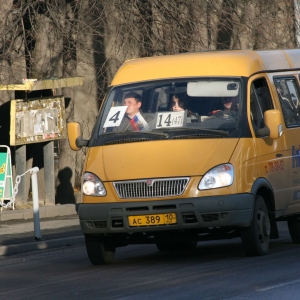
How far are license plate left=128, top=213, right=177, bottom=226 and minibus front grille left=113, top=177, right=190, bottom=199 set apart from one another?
21cm

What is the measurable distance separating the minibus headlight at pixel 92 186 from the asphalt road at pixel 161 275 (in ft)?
2.72

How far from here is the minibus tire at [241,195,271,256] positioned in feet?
33.3

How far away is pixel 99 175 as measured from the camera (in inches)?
400

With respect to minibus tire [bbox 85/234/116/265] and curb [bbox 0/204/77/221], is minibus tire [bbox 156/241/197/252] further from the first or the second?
curb [bbox 0/204/77/221]

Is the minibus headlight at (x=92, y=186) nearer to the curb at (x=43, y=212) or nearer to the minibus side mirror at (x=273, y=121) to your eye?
the minibus side mirror at (x=273, y=121)

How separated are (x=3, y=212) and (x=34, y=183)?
3.75m

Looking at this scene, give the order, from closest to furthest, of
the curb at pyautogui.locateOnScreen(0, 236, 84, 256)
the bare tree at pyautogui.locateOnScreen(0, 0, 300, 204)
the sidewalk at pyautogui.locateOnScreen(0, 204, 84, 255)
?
the curb at pyautogui.locateOnScreen(0, 236, 84, 256), the sidewalk at pyautogui.locateOnScreen(0, 204, 84, 255), the bare tree at pyautogui.locateOnScreen(0, 0, 300, 204)

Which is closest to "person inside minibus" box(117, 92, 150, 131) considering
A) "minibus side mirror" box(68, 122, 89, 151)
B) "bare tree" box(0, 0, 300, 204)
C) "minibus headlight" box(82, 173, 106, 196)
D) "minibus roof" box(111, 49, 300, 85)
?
"minibus roof" box(111, 49, 300, 85)

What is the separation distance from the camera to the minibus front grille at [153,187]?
9828 millimetres

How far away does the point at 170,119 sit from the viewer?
10484 millimetres

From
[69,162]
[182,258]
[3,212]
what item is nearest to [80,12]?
[69,162]

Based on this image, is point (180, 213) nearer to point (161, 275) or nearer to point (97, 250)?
point (161, 275)

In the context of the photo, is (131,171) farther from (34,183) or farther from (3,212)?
(3,212)

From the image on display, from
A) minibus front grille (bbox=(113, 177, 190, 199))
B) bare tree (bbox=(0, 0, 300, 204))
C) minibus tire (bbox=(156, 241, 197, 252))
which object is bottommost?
minibus tire (bbox=(156, 241, 197, 252))
